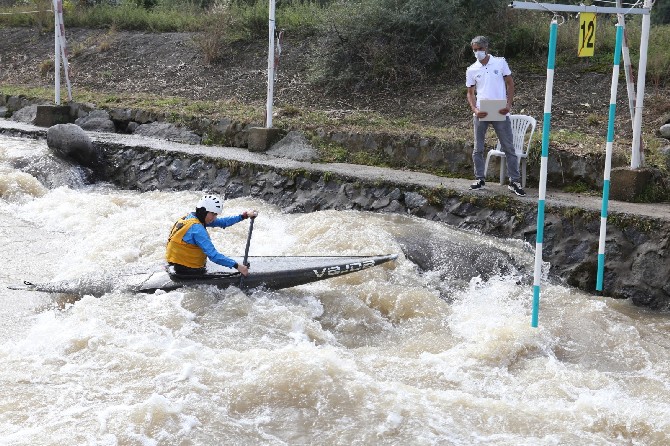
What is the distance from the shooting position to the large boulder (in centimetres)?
1231

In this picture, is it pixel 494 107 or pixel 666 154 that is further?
pixel 666 154

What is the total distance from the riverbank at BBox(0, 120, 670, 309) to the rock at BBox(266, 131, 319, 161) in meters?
0.19

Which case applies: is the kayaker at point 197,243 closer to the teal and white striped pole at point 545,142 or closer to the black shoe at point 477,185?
the teal and white striped pole at point 545,142

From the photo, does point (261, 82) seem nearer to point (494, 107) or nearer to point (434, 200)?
point (434, 200)

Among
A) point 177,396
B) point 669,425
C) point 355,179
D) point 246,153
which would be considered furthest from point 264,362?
point 246,153

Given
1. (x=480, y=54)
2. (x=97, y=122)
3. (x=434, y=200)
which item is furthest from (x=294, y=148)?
(x=97, y=122)

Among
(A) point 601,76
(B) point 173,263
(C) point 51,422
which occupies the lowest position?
(C) point 51,422

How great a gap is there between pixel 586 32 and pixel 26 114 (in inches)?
475

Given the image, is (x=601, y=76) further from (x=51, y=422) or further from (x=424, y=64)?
(x=51, y=422)

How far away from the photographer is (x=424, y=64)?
13930mm

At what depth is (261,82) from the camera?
15594 mm

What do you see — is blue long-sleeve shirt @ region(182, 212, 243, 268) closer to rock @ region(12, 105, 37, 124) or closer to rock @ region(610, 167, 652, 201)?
rock @ region(610, 167, 652, 201)

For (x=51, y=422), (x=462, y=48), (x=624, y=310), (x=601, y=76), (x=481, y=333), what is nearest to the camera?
(x=51, y=422)

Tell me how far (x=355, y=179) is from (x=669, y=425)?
5.27m
